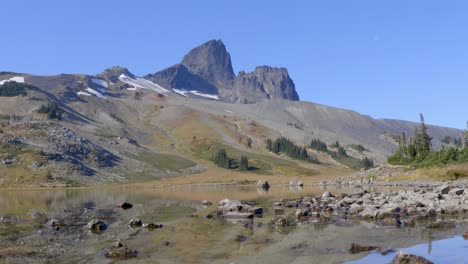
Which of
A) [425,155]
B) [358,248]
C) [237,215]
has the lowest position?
[237,215]

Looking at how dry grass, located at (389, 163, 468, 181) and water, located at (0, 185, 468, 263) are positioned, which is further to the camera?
dry grass, located at (389, 163, 468, 181)

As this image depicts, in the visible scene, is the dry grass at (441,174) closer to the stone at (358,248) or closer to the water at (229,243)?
the water at (229,243)

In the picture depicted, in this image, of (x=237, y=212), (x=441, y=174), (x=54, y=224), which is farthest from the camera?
(x=441, y=174)

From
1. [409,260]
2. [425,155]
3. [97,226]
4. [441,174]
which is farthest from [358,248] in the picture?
[425,155]

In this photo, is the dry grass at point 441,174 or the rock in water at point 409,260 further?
the dry grass at point 441,174

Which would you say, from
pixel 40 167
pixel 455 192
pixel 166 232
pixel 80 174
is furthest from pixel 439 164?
pixel 40 167

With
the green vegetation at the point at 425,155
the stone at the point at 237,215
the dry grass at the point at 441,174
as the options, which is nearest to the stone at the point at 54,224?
the stone at the point at 237,215

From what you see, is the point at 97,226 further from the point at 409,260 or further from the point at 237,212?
the point at 409,260

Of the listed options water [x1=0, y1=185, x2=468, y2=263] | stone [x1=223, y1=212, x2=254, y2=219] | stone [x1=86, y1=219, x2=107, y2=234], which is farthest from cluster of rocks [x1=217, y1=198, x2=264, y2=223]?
stone [x1=86, y1=219, x2=107, y2=234]

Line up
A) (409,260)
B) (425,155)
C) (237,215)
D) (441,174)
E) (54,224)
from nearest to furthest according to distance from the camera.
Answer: (409,260) → (54,224) → (237,215) → (441,174) → (425,155)

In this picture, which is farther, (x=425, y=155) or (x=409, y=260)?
(x=425, y=155)

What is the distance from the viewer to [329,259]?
2416 centimetres

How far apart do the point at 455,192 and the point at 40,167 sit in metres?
157

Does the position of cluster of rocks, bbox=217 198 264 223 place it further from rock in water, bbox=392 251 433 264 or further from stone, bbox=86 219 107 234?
rock in water, bbox=392 251 433 264
